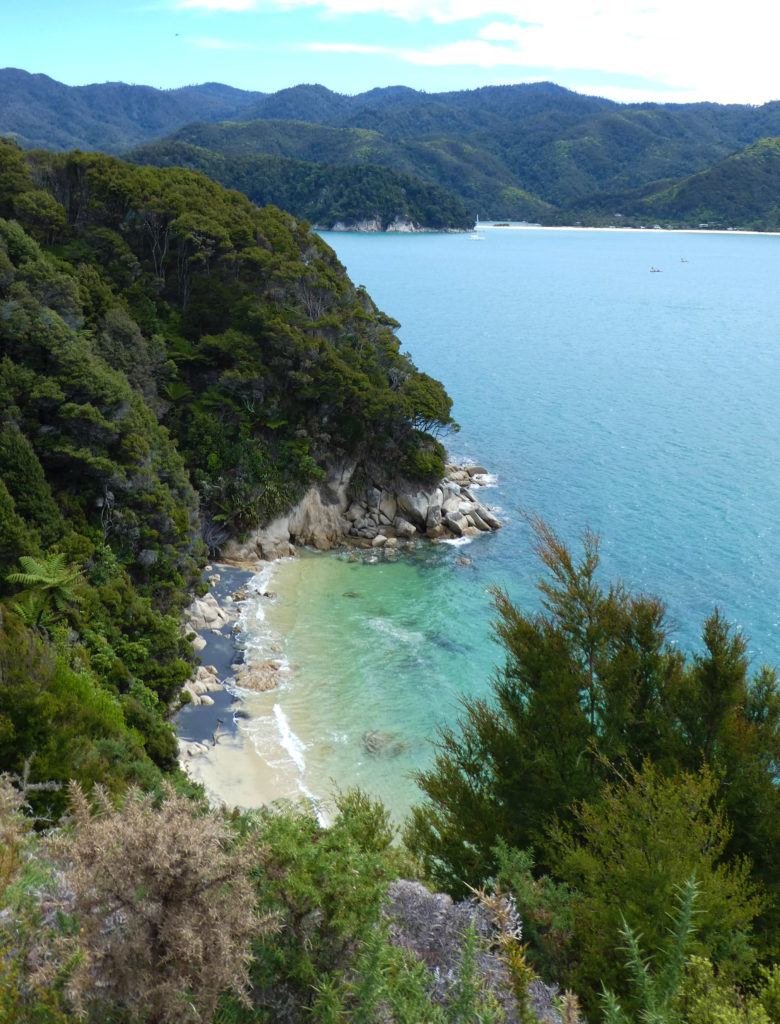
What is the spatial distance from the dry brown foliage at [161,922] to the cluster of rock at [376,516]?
26.8 meters

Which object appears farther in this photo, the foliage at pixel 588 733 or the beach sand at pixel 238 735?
the beach sand at pixel 238 735

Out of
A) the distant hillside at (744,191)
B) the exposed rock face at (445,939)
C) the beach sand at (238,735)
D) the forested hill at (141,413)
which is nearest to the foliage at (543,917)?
the exposed rock face at (445,939)

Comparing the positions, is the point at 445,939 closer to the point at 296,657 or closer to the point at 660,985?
the point at 660,985

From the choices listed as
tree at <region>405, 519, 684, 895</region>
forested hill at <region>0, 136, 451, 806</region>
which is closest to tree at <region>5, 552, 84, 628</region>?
forested hill at <region>0, 136, 451, 806</region>

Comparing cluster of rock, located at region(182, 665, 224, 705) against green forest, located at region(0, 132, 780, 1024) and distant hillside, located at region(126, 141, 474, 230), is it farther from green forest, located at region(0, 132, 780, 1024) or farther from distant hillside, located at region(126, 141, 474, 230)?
distant hillside, located at region(126, 141, 474, 230)

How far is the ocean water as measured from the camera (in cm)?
2238

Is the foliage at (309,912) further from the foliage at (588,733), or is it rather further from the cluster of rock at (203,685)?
the cluster of rock at (203,685)

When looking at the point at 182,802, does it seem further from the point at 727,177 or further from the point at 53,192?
the point at 727,177

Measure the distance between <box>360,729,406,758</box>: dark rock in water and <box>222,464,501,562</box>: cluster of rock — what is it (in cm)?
1235

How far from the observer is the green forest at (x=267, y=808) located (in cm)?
551

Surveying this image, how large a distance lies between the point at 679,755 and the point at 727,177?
700 ft

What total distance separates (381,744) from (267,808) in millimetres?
7507

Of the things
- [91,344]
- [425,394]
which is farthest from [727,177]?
[91,344]

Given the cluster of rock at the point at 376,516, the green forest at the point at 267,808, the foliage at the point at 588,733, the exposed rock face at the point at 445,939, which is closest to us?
the green forest at the point at 267,808
